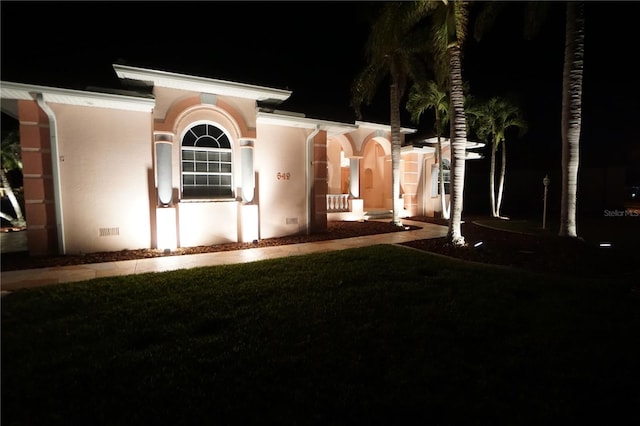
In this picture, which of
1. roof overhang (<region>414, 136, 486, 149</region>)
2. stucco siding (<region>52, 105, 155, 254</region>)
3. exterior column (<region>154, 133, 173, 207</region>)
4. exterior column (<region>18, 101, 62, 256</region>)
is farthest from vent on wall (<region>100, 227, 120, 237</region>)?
roof overhang (<region>414, 136, 486, 149</region>)

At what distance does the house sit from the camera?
7.55 metres

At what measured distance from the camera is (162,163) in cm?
843

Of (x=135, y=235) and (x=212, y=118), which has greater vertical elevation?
(x=212, y=118)

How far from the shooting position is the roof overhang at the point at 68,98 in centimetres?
683

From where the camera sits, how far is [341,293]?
17.1 feet

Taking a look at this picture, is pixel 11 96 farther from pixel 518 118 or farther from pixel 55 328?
pixel 518 118

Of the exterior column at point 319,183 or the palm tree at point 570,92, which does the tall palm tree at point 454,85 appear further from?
the exterior column at point 319,183

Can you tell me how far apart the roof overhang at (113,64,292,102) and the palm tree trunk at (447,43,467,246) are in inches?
186

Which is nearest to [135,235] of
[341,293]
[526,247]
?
[341,293]

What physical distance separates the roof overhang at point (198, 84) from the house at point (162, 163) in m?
0.03

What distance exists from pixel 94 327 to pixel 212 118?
6610 millimetres

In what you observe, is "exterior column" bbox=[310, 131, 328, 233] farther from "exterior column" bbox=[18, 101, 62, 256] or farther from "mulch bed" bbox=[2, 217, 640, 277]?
"exterior column" bbox=[18, 101, 62, 256]

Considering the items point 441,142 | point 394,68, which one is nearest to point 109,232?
point 394,68

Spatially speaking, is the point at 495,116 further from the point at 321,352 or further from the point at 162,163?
the point at 321,352
